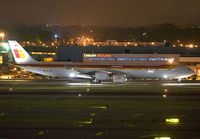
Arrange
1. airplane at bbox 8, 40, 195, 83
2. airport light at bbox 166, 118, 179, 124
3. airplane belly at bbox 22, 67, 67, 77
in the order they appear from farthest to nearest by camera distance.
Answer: airplane belly at bbox 22, 67, 67, 77 < airplane at bbox 8, 40, 195, 83 < airport light at bbox 166, 118, 179, 124

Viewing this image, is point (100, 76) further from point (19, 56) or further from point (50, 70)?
point (19, 56)

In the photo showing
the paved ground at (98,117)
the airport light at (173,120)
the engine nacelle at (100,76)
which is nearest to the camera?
the paved ground at (98,117)

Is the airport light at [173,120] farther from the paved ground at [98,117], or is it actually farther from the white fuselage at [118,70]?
the white fuselage at [118,70]

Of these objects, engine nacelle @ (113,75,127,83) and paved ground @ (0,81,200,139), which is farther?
engine nacelle @ (113,75,127,83)

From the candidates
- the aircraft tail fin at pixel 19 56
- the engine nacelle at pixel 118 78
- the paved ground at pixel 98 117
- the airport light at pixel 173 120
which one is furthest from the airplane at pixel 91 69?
the airport light at pixel 173 120

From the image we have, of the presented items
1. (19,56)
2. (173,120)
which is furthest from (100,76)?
(173,120)

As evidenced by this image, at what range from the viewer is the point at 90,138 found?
1567 cm

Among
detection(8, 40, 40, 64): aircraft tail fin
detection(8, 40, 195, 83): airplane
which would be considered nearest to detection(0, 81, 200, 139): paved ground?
detection(8, 40, 195, 83): airplane

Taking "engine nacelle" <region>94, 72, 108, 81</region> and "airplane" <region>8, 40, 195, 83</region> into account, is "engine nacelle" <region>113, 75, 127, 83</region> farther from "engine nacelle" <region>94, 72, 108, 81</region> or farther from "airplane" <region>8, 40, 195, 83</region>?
"engine nacelle" <region>94, 72, 108, 81</region>

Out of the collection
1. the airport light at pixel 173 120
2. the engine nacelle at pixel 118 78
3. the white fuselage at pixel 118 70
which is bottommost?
the airport light at pixel 173 120

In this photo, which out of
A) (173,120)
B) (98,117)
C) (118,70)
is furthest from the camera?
(118,70)

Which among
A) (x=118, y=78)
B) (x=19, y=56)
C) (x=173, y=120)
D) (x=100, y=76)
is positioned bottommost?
(x=173, y=120)

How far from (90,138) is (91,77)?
108 feet

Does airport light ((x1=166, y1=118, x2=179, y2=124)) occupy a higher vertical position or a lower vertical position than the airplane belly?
lower
